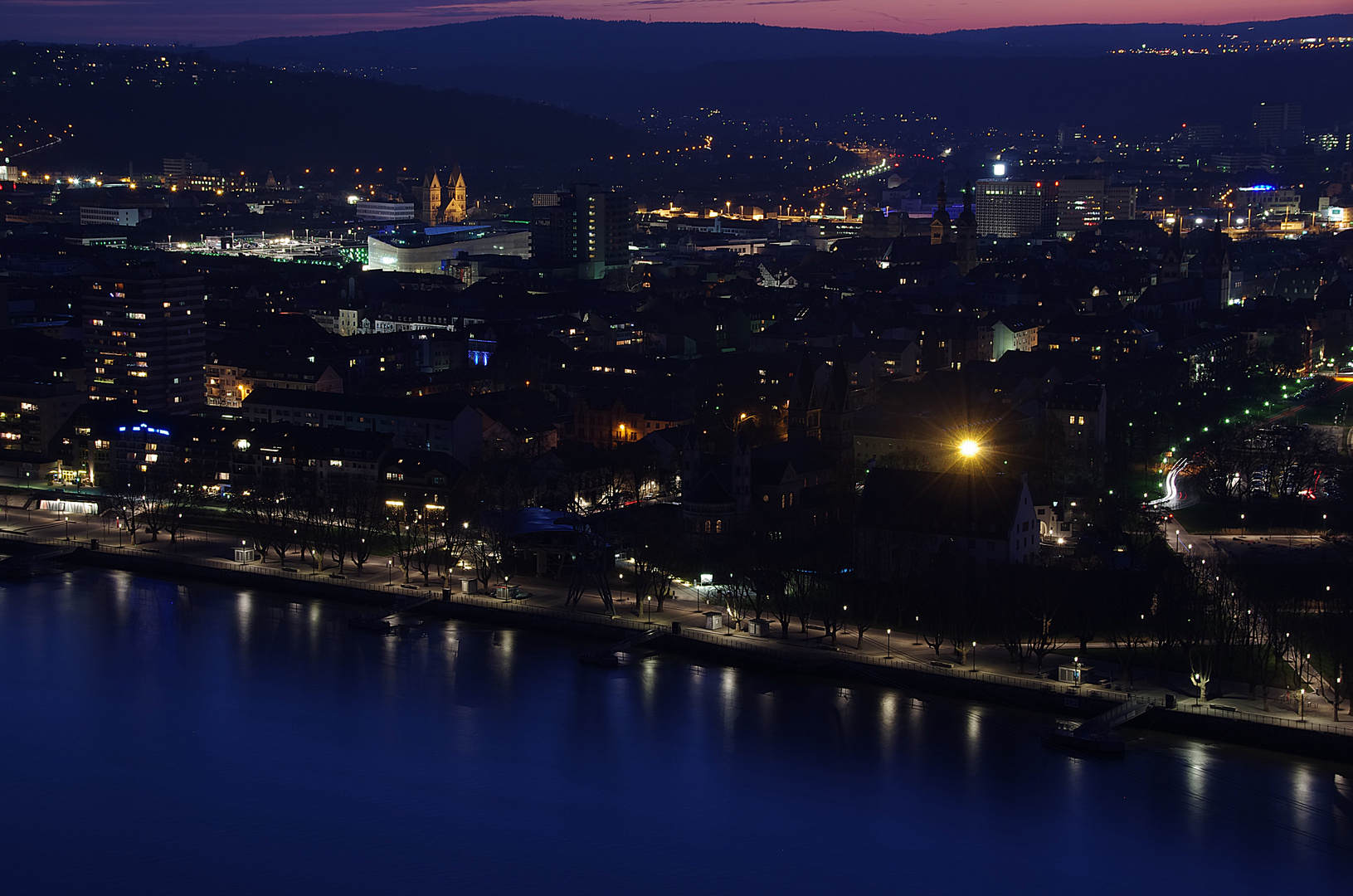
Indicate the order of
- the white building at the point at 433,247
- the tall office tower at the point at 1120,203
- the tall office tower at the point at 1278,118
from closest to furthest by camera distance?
the white building at the point at 433,247 → the tall office tower at the point at 1120,203 → the tall office tower at the point at 1278,118

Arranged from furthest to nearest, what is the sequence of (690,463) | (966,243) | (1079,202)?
1. (1079,202)
2. (966,243)
3. (690,463)

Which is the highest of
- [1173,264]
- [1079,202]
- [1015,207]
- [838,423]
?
[1079,202]

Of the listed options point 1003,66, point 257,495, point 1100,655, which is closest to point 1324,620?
point 1100,655

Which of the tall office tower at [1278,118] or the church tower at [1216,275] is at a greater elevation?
the tall office tower at [1278,118]

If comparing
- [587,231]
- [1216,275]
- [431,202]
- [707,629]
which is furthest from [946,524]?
[431,202]

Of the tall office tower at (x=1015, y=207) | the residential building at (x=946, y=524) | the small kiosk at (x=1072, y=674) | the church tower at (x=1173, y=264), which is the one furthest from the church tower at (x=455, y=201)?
the small kiosk at (x=1072, y=674)

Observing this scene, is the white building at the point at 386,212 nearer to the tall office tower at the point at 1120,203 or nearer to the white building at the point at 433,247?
the white building at the point at 433,247

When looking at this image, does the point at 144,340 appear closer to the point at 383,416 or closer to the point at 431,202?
the point at 383,416
